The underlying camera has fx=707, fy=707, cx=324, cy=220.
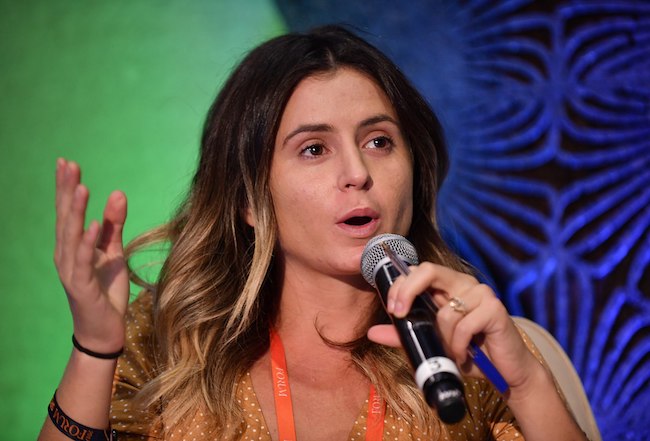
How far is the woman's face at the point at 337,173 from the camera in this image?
5.30ft

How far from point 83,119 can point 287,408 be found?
1.33m

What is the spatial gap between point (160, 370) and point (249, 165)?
0.57 metres

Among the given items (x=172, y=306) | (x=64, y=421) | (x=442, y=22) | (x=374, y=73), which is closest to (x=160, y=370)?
(x=172, y=306)

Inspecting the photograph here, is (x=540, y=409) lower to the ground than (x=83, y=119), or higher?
lower

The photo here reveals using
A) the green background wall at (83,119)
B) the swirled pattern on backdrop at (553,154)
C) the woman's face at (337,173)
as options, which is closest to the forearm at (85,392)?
the woman's face at (337,173)

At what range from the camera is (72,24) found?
8.09 ft

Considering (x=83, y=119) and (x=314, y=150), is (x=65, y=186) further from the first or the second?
(x=83, y=119)

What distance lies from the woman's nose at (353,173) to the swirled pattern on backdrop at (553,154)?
0.91m

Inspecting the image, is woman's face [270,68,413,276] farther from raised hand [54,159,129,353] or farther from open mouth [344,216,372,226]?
raised hand [54,159,129,353]

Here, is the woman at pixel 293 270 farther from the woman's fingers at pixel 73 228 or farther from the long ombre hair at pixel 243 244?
the woman's fingers at pixel 73 228

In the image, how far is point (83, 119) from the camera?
8.06 ft

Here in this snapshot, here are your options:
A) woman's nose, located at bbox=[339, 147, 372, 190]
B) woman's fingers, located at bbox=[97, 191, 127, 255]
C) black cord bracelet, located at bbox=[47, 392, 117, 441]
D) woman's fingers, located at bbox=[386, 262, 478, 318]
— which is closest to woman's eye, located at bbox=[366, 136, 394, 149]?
woman's nose, located at bbox=[339, 147, 372, 190]

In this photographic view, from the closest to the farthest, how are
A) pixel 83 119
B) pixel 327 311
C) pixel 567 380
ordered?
pixel 327 311
pixel 567 380
pixel 83 119

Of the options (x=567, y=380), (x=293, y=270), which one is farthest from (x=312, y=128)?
(x=567, y=380)
